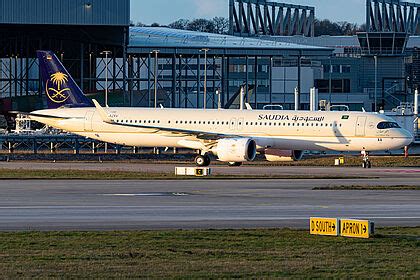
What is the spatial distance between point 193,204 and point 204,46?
69187 millimetres

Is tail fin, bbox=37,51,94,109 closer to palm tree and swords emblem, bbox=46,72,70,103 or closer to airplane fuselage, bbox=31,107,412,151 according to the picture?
palm tree and swords emblem, bbox=46,72,70,103

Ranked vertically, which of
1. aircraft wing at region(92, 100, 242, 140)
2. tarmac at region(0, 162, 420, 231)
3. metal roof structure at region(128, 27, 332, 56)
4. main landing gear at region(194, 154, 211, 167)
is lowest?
main landing gear at region(194, 154, 211, 167)

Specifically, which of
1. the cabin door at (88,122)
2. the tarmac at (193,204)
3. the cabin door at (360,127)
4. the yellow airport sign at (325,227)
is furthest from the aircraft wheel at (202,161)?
the yellow airport sign at (325,227)

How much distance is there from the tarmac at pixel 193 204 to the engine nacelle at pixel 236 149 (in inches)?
410

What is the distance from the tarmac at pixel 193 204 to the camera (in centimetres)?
2898

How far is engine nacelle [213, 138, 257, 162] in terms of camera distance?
58719 mm

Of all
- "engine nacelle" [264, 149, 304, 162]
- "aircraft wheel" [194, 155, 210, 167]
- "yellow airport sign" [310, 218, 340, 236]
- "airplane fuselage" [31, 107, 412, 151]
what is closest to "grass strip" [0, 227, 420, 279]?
"yellow airport sign" [310, 218, 340, 236]

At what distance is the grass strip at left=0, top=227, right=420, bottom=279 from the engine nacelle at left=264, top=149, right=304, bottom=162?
1395 inches

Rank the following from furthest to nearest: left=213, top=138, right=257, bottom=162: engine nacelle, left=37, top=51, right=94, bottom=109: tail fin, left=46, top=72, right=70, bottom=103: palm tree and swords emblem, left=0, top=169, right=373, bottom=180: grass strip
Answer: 1. left=46, top=72, right=70, bottom=103: palm tree and swords emblem
2. left=37, top=51, right=94, bottom=109: tail fin
3. left=213, top=138, right=257, bottom=162: engine nacelle
4. left=0, top=169, right=373, bottom=180: grass strip

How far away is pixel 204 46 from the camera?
337ft

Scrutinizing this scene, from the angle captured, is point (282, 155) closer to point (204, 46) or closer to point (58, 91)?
point (58, 91)

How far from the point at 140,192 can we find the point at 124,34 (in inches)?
2158

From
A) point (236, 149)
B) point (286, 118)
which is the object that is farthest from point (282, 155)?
point (236, 149)

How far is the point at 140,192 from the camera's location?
39.5 m
